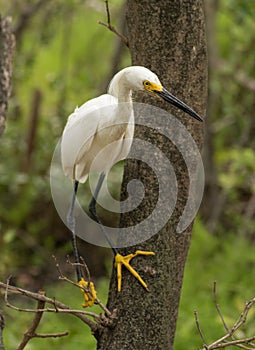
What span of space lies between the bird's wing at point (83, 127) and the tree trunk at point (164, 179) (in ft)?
0.59

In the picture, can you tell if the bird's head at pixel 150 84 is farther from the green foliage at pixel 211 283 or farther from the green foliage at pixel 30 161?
the green foliage at pixel 30 161

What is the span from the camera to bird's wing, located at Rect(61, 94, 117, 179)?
2439 millimetres

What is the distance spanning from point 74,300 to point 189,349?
57.2 inches

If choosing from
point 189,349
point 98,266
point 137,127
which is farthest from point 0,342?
point 98,266

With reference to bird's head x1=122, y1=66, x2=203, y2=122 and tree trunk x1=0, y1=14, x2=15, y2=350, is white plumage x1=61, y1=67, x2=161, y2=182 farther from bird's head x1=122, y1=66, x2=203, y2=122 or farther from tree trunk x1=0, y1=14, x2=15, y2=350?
tree trunk x1=0, y1=14, x2=15, y2=350

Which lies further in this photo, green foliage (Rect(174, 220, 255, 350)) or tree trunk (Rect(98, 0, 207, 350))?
green foliage (Rect(174, 220, 255, 350))

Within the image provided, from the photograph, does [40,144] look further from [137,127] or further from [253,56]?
[137,127]

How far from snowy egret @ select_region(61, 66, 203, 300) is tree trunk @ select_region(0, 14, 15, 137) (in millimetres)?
460

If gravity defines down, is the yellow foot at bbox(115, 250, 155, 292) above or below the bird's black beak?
below

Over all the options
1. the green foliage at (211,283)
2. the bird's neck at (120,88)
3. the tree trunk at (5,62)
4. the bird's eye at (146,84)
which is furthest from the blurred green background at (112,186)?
the bird's eye at (146,84)

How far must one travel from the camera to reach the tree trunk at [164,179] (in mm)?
2242

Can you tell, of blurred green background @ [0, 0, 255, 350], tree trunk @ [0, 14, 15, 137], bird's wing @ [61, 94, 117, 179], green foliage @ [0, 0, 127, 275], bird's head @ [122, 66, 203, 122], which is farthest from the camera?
green foliage @ [0, 0, 127, 275]

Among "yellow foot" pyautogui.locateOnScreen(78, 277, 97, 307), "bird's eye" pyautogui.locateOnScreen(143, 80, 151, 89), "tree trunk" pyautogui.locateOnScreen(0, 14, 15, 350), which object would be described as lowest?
"yellow foot" pyautogui.locateOnScreen(78, 277, 97, 307)

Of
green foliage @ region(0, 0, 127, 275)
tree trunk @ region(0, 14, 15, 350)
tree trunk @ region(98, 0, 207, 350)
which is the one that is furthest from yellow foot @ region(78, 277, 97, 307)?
green foliage @ region(0, 0, 127, 275)
